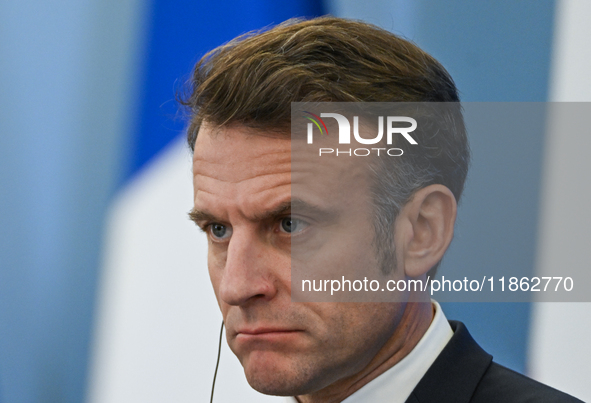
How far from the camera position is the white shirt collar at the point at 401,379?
1.09m

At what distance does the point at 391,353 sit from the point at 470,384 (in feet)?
0.48

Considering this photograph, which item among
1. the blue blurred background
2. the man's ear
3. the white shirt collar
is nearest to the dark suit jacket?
the white shirt collar

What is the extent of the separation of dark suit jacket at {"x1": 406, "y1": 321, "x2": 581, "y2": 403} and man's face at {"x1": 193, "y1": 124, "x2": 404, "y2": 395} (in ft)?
0.36

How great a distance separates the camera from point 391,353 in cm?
112

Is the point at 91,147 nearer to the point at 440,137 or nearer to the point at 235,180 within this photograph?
the point at 235,180

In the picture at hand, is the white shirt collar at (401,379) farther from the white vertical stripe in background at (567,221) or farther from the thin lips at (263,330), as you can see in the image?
the white vertical stripe in background at (567,221)

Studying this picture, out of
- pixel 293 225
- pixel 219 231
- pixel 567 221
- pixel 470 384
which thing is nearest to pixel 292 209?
pixel 293 225

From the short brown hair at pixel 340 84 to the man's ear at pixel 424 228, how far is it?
2 centimetres

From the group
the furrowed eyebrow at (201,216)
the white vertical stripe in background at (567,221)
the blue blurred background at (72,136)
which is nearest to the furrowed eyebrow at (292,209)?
the furrowed eyebrow at (201,216)

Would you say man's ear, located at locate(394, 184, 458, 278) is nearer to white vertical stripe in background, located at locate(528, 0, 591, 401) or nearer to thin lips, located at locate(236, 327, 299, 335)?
thin lips, located at locate(236, 327, 299, 335)

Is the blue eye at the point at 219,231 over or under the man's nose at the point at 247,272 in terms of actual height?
over

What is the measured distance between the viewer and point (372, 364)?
3.67 feet

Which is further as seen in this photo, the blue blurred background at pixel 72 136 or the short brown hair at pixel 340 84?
the blue blurred background at pixel 72 136

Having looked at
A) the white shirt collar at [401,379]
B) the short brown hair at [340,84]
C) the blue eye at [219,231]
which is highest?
the short brown hair at [340,84]
